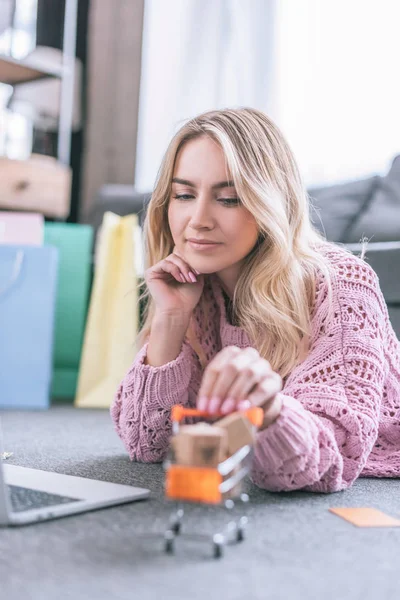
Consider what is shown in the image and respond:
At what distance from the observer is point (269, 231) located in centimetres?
108

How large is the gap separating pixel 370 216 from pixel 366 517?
4.60 ft

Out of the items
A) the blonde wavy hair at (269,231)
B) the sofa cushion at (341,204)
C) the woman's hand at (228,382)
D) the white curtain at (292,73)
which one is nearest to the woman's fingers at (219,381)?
the woman's hand at (228,382)

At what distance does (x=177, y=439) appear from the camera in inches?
23.7

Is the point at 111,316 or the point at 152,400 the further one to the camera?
the point at 111,316

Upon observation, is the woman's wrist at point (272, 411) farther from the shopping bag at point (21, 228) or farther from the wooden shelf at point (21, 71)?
the wooden shelf at point (21, 71)

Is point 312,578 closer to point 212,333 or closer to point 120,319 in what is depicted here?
point 212,333

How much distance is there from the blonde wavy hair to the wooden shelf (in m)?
1.58

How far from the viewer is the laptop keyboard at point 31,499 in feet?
2.58

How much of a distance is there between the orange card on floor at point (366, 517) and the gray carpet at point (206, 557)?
13 mm

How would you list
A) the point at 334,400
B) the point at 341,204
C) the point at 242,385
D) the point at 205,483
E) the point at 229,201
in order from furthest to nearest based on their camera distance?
the point at 341,204 < the point at 229,201 < the point at 334,400 < the point at 242,385 < the point at 205,483

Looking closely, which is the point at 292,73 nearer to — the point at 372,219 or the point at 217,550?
the point at 372,219

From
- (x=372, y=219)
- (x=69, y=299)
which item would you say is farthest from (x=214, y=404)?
(x=69, y=299)

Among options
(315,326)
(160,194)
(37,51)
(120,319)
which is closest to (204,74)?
(37,51)

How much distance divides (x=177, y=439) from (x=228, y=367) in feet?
0.37
